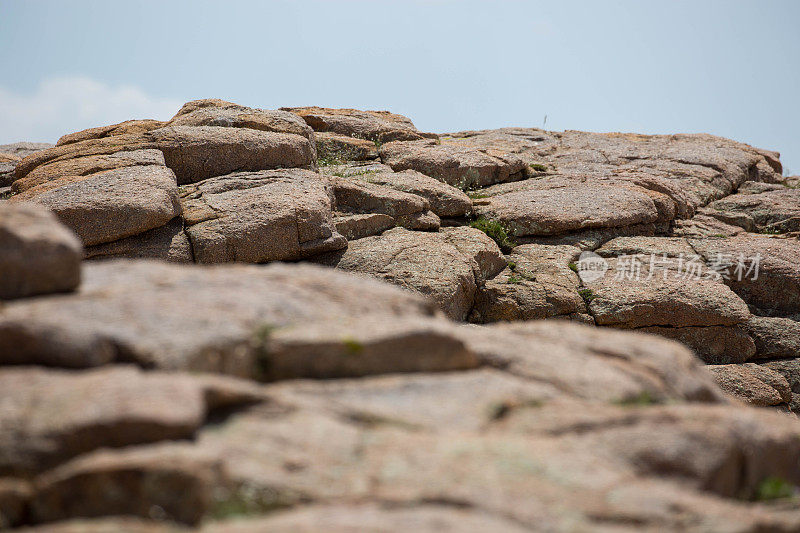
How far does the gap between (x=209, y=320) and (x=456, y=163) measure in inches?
537

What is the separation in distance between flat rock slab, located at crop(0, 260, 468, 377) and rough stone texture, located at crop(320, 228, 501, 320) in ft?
→ 20.9

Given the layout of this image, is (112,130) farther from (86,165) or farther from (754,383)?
(754,383)

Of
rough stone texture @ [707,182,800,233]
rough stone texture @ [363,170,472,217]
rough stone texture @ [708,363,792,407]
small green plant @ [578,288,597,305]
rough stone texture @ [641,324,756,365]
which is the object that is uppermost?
rough stone texture @ [707,182,800,233]

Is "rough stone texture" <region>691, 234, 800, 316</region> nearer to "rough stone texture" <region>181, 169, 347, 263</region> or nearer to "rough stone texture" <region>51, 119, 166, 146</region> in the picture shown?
"rough stone texture" <region>181, 169, 347, 263</region>

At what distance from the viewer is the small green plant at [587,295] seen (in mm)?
13203

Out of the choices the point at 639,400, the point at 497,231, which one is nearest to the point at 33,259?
the point at 639,400

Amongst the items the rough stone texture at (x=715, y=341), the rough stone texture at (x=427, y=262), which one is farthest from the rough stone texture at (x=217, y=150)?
the rough stone texture at (x=715, y=341)

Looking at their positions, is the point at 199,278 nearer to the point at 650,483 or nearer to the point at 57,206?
the point at 650,483

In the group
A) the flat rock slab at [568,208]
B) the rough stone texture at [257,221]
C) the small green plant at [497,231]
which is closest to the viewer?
the rough stone texture at [257,221]

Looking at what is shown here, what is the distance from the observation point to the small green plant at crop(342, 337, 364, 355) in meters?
4.65

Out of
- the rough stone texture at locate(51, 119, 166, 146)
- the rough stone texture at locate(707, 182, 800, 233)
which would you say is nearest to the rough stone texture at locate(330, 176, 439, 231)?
the rough stone texture at locate(51, 119, 166, 146)

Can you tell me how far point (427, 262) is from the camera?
12.4 metres

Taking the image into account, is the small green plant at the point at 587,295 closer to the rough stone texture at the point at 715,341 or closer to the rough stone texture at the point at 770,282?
the rough stone texture at the point at 715,341

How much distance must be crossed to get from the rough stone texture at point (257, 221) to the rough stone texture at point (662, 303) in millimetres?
5537
